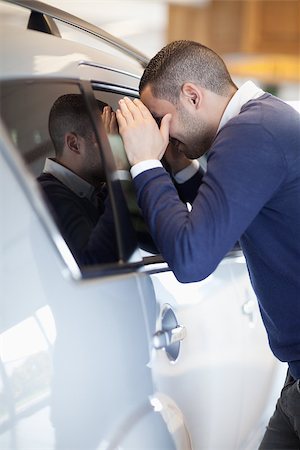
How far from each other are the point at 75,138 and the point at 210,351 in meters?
0.60

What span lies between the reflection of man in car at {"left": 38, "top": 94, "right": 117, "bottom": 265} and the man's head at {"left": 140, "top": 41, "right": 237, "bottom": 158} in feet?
0.43

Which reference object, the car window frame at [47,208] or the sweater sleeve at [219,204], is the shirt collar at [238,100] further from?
the car window frame at [47,208]

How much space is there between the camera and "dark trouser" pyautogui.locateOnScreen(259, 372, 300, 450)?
1867mm

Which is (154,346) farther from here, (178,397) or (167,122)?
(167,122)

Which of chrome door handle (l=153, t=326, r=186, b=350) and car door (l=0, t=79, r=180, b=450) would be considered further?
chrome door handle (l=153, t=326, r=186, b=350)

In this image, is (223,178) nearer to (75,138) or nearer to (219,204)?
(219,204)

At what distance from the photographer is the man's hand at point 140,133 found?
172 cm

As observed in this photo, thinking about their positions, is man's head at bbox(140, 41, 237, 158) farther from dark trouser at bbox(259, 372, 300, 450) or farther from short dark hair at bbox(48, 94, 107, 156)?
dark trouser at bbox(259, 372, 300, 450)

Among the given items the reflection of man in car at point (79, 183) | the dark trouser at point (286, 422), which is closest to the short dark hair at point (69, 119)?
the reflection of man in car at point (79, 183)

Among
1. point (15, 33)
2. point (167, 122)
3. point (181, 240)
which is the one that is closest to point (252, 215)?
point (181, 240)

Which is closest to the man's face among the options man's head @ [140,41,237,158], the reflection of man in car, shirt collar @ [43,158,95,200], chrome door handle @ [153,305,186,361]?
man's head @ [140,41,237,158]

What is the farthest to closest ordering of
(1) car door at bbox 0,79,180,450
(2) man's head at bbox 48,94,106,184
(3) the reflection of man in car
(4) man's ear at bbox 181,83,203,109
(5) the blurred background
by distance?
(5) the blurred background, (4) man's ear at bbox 181,83,203,109, (2) man's head at bbox 48,94,106,184, (3) the reflection of man in car, (1) car door at bbox 0,79,180,450

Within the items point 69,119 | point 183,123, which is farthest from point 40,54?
point 183,123

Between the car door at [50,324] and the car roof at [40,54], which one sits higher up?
the car roof at [40,54]
